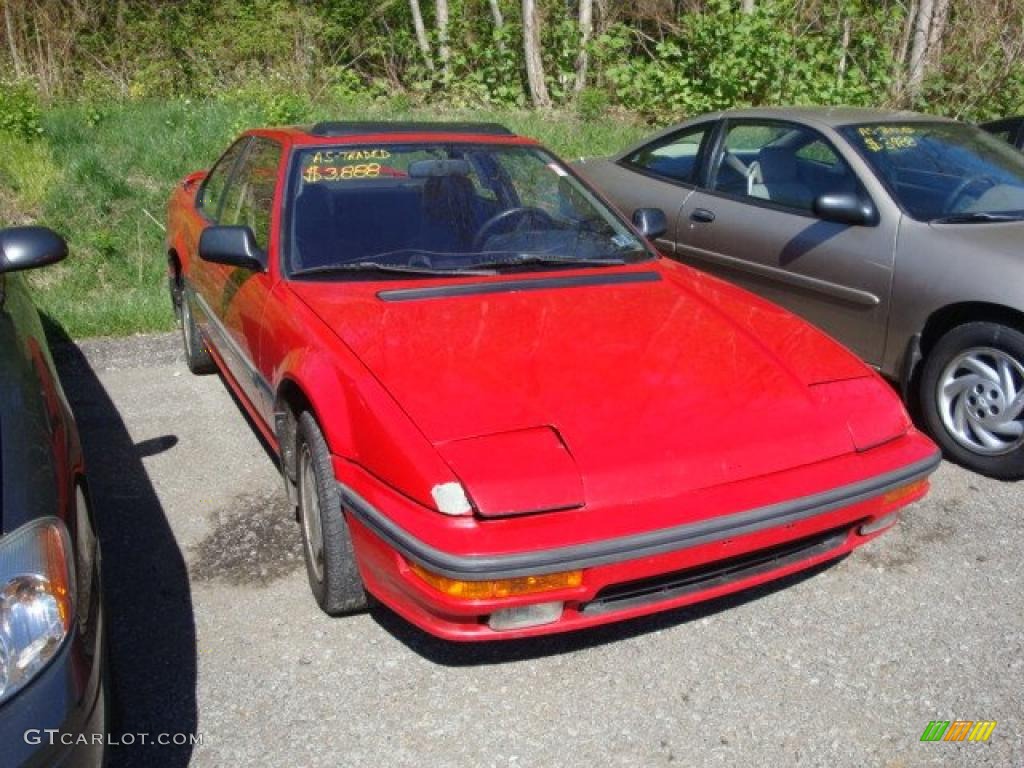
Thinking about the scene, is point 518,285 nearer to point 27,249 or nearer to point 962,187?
point 27,249

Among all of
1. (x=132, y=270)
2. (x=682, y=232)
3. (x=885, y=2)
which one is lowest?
(x=132, y=270)

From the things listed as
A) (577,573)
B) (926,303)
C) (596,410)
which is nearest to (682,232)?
(926,303)

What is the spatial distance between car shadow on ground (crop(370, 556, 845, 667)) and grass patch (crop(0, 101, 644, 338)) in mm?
3690

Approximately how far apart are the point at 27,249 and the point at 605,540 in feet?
6.48

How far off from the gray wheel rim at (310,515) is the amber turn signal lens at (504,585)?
682mm

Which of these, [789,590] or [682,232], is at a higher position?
[682,232]

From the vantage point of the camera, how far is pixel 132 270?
22.3ft

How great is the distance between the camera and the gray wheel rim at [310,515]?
9.67 feet

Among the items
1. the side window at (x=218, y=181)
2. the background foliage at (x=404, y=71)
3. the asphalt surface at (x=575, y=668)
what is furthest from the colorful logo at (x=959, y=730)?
the background foliage at (x=404, y=71)

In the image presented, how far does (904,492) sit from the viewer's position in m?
2.84

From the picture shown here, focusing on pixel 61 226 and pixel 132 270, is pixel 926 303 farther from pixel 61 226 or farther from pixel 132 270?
pixel 61 226

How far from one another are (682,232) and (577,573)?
3531 millimetres

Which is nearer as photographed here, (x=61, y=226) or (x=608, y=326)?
(x=608, y=326)

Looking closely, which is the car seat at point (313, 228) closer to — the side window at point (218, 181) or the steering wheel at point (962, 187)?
the side window at point (218, 181)
